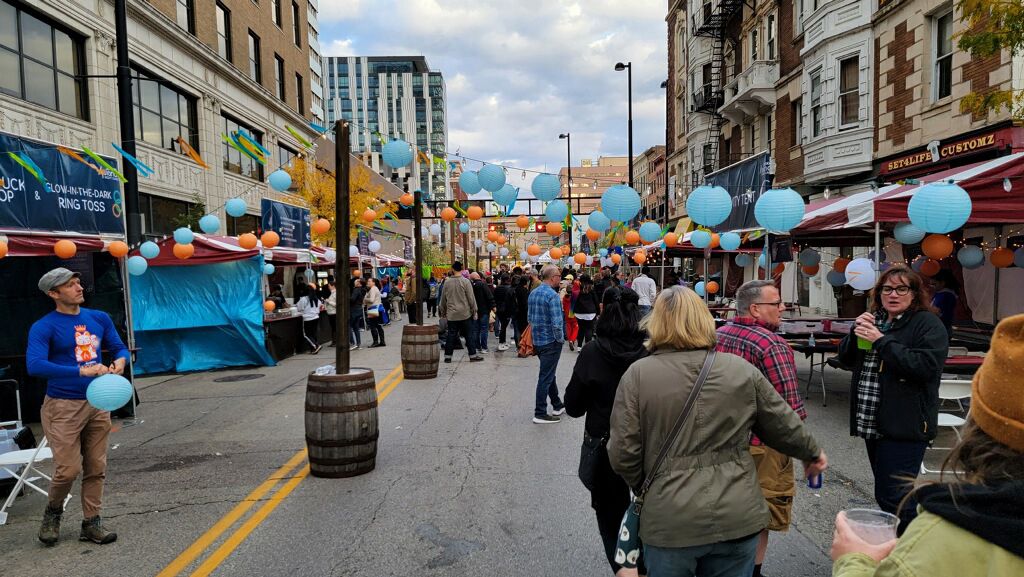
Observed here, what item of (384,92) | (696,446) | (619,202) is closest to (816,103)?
(619,202)

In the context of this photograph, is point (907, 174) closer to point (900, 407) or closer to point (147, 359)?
point (900, 407)

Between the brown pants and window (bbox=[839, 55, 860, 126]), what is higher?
window (bbox=[839, 55, 860, 126])

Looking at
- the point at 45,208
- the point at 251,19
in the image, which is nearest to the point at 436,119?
the point at 251,19

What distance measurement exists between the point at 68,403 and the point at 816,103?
2022cm

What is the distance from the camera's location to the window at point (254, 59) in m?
25.1

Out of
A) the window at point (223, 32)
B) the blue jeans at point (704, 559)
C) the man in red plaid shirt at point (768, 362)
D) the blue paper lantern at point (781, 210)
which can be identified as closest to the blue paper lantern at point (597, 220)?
the blue paper lantern at point (781, 210)

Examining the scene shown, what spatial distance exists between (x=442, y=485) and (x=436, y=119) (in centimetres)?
15369

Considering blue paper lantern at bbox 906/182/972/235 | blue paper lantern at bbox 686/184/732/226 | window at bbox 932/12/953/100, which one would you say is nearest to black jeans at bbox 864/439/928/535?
blue paper lantern at bbox 906/182/972/235

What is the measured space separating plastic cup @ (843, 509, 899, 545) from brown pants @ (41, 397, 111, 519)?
15.4 ft

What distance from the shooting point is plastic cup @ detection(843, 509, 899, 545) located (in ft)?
4.80

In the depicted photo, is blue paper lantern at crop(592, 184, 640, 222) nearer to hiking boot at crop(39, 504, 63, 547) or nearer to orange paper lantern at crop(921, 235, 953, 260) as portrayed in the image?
orange paper lantern at crop(921, 235, 953, 260)

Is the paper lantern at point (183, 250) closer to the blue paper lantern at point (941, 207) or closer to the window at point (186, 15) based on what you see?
the blue paper lantern at point (941, 207)

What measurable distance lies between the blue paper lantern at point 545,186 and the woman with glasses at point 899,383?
7.99m

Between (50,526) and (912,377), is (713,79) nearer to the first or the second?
(912,377)
